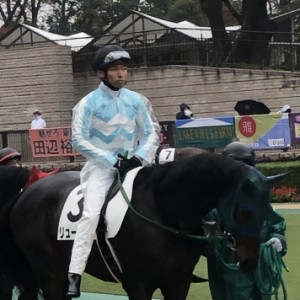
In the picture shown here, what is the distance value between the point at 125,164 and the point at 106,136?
271 millimetres

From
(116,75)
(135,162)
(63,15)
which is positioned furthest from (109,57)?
(63,15)

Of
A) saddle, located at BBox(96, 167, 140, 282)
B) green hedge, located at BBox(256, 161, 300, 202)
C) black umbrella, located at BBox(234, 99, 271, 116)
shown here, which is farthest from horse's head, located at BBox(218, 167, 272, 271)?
black umbrella, located at BBox(234, 99, 271, 116)

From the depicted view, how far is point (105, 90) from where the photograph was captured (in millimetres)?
5465

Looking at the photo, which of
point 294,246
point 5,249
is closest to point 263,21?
point 294,246

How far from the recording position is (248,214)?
4555mm

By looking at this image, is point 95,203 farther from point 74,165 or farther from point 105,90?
point 74,165

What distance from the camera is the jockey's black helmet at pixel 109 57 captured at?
5.36 m

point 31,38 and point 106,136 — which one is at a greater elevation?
point 31,38

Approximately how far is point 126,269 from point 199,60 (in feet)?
72.4

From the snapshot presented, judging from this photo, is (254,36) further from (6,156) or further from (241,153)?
(241,153)

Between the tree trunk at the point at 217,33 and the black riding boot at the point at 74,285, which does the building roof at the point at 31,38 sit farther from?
the black riding boot at the point at 74,285

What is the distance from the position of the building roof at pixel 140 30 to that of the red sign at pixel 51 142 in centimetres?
826

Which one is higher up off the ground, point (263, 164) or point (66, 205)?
point (66, 205)

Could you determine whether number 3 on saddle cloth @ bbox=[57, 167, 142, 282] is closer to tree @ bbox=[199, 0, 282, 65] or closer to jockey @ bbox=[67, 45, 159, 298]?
jockey @ bbox=[67, 45, 159, 298]
